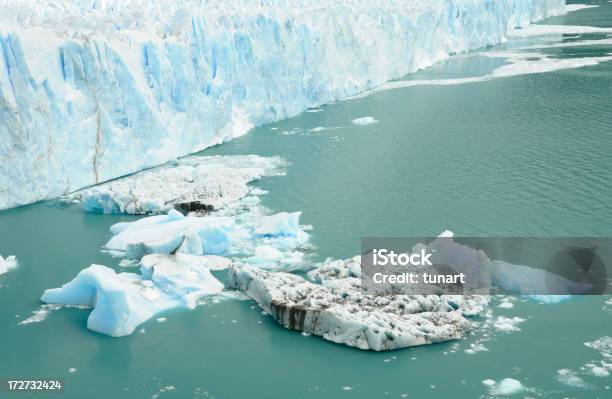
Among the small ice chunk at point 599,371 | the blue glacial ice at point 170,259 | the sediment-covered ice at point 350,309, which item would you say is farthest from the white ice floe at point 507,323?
the blue glacial ice at point 170,259

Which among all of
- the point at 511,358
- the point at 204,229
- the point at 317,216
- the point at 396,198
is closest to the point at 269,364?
the point at 511,358

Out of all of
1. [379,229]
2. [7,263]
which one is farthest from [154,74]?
[379,229]

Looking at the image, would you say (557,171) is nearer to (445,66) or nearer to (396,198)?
(396,198)

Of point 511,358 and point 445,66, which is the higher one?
point 445,66

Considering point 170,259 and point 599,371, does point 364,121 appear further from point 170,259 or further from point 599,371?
point 599,371

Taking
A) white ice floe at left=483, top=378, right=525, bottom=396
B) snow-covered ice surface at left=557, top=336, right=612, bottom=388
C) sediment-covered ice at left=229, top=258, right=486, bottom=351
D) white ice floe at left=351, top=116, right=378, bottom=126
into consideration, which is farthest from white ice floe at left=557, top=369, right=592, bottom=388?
white ice floe at left=351, top=116, right=378, bottom=126
